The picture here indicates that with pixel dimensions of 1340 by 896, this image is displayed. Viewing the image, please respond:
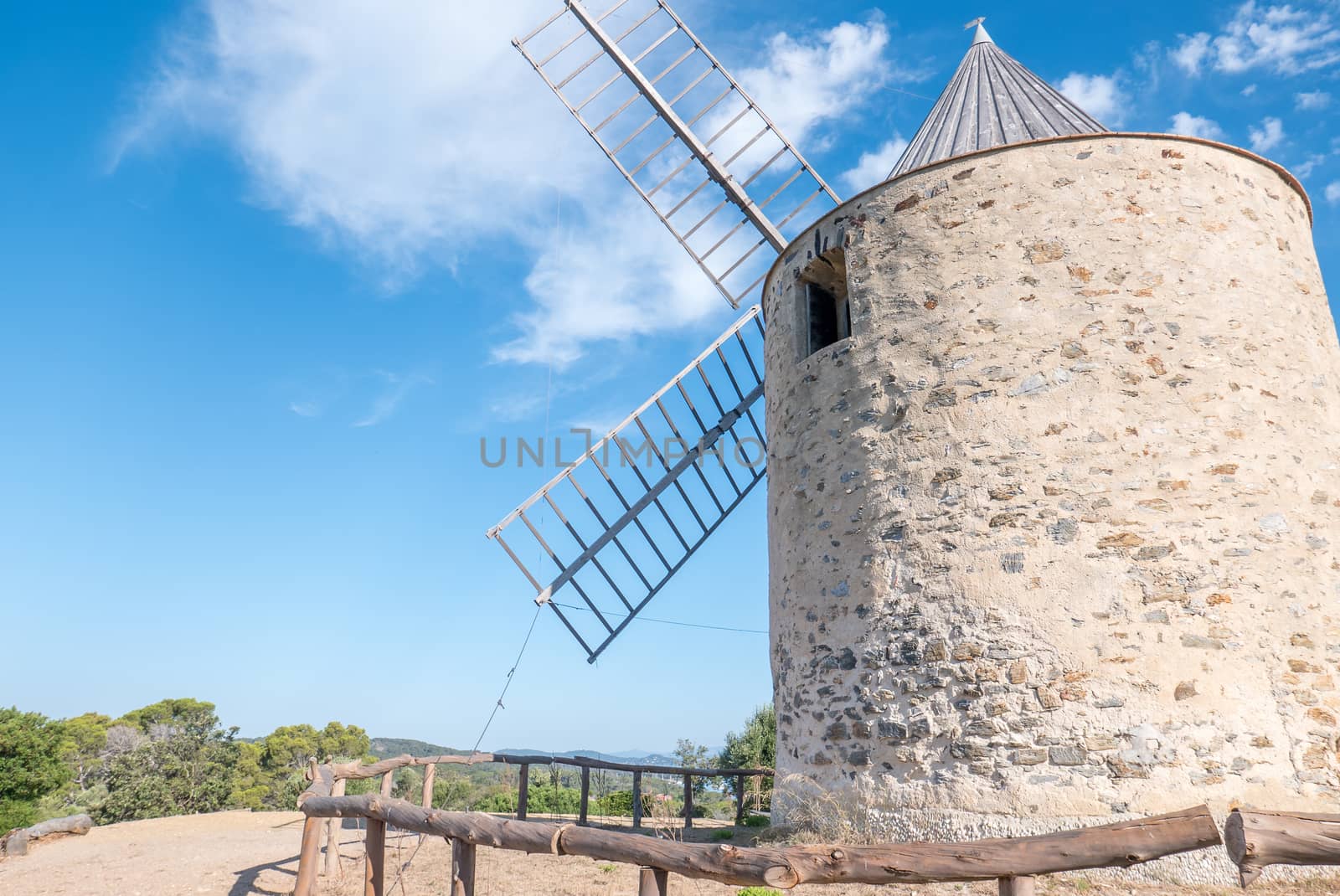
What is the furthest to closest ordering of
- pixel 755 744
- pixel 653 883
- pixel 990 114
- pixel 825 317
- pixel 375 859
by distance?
pixel 755 744
pixel 990 114
pixel 825 317
pixel 375 859
pixel 653 883

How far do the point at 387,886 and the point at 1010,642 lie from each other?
3.74 m

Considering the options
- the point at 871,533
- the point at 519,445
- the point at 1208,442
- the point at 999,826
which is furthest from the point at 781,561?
the point at 519,445

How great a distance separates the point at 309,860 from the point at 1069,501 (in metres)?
4.34

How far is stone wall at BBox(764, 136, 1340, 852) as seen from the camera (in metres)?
3.80

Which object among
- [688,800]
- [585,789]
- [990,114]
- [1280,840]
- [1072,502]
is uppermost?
[990,114]

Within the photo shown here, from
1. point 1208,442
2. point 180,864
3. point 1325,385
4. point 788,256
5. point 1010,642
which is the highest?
point 788,256

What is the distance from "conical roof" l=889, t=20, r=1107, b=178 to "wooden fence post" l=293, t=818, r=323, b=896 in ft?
18.0

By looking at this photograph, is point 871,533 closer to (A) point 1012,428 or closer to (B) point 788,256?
(A) point 1012,428

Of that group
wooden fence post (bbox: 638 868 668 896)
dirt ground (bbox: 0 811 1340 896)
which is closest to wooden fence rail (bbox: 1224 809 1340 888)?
wooden fence post (bbox: 638 868 668 896)

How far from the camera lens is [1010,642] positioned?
4.04 meters

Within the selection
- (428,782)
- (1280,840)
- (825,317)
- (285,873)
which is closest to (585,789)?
(428,782)

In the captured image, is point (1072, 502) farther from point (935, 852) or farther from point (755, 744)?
point (755, 744)

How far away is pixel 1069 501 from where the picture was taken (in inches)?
164

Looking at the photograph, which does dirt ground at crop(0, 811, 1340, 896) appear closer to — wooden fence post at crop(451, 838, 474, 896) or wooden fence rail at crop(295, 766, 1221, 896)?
wooden fence post at crop(451, 838, 474, 896)
